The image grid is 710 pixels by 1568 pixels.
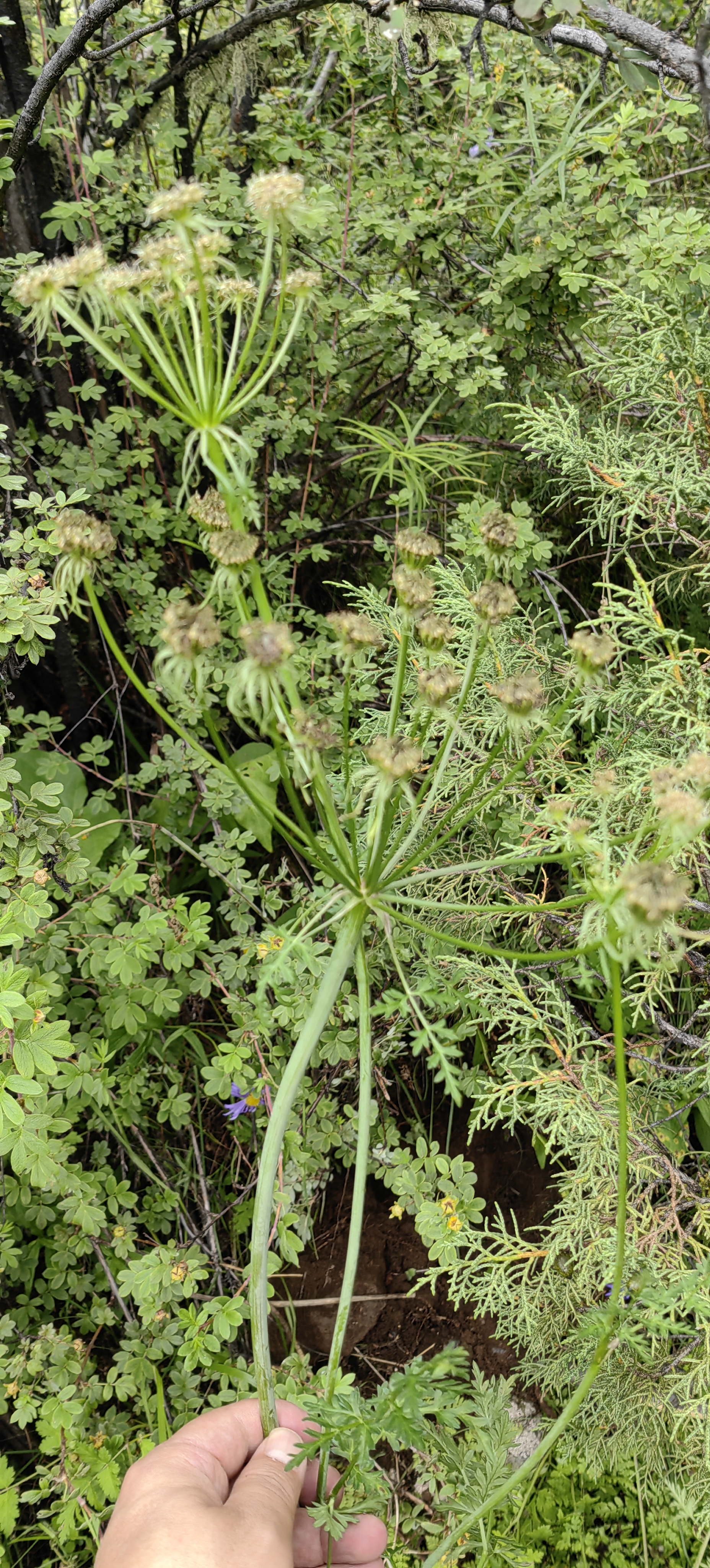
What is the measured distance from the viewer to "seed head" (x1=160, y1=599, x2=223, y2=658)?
0.95 metres

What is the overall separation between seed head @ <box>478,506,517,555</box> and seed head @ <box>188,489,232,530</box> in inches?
12.0

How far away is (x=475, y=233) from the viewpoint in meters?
2.55

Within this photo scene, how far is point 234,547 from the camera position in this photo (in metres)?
0.98

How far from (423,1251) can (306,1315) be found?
0.31 meters

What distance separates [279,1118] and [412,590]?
622mm

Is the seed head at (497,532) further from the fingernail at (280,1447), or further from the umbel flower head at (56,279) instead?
the fingernail at (280,1447)

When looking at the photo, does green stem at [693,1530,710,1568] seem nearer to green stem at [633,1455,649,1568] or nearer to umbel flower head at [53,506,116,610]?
green stem at [633,1455,649,1568]

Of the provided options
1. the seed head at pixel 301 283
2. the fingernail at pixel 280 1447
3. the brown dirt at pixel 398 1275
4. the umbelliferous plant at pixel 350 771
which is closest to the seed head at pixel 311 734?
the umbelliferous plant at pixel 350 771

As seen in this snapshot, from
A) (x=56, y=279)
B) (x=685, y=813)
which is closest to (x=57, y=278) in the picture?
(x=56, y=279)

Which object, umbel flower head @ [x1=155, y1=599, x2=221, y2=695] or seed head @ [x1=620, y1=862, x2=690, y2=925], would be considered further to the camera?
umbel flower head @ [x1=155, y1=599, x2=221, y2=695]

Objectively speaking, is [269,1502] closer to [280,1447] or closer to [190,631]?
[280,1447]

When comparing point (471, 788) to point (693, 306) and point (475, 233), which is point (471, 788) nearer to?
point (693, 306)

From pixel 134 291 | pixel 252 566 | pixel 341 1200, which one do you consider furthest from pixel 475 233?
pixel 341 1200

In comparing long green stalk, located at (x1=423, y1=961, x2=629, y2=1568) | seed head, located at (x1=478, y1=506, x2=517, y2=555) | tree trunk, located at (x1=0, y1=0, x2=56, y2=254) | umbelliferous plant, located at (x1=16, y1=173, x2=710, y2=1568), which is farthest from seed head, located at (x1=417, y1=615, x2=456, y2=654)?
tree trunk, located at (x1=0, y1=0, x2=56, y2=254)
